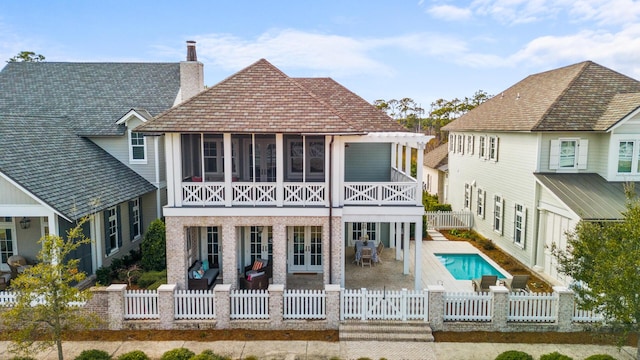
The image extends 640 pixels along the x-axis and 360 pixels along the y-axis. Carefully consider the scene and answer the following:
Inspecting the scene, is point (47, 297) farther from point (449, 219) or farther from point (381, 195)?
point (449, 219)

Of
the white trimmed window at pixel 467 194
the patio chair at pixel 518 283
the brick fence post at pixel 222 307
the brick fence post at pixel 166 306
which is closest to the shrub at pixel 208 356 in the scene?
the brick fence post at pixel 222 307

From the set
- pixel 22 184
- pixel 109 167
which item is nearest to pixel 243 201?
pixel 22 184

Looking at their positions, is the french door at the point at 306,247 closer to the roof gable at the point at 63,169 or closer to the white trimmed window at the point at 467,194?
the roof gable at the point at 63,169

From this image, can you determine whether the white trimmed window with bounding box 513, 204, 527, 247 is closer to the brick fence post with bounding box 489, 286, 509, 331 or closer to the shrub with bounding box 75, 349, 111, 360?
the brick fence post with bounding box 489, 286, 509, 331

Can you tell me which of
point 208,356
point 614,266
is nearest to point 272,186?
point 208,356

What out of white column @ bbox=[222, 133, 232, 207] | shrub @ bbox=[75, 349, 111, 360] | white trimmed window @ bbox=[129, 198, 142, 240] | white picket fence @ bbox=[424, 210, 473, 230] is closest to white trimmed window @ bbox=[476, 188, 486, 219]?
white picket fence @ bbox=[424, 210, 473, 230]

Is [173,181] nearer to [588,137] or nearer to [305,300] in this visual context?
[305,300]
